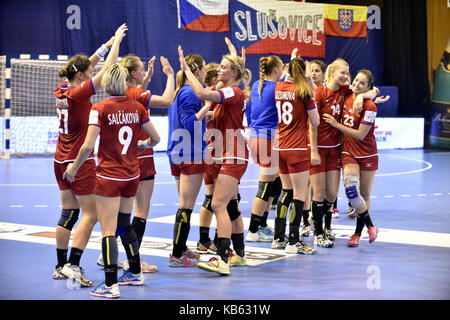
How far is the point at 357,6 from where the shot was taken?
2102 centimetres

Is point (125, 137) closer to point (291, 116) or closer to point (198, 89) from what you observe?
point (198, 89)

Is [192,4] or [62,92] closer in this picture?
[62,92]

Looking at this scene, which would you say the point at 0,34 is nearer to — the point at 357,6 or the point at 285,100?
the point at 357,6

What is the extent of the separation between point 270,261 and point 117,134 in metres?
2.14

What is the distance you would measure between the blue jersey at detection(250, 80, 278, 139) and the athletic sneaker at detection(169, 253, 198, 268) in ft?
5.70

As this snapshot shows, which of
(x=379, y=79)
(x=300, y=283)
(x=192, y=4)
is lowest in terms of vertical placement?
(x=300, y=283)

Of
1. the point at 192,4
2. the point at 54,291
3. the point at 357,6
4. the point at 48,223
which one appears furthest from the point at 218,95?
the point at 357,6

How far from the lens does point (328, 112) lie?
21.9ft

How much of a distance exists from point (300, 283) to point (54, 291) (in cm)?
197

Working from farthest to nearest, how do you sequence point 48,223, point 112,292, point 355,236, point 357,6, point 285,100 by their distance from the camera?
point 357,6
point 48,223
point 355,236
point 285,100
point 112,292

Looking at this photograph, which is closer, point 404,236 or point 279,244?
point 279,244

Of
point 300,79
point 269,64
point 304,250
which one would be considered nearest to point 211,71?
point 269,64

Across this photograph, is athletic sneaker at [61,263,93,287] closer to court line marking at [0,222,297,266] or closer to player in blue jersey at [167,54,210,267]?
player in blue jersey at [167,54,210,267]

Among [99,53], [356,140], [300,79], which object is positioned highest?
[99,53]
